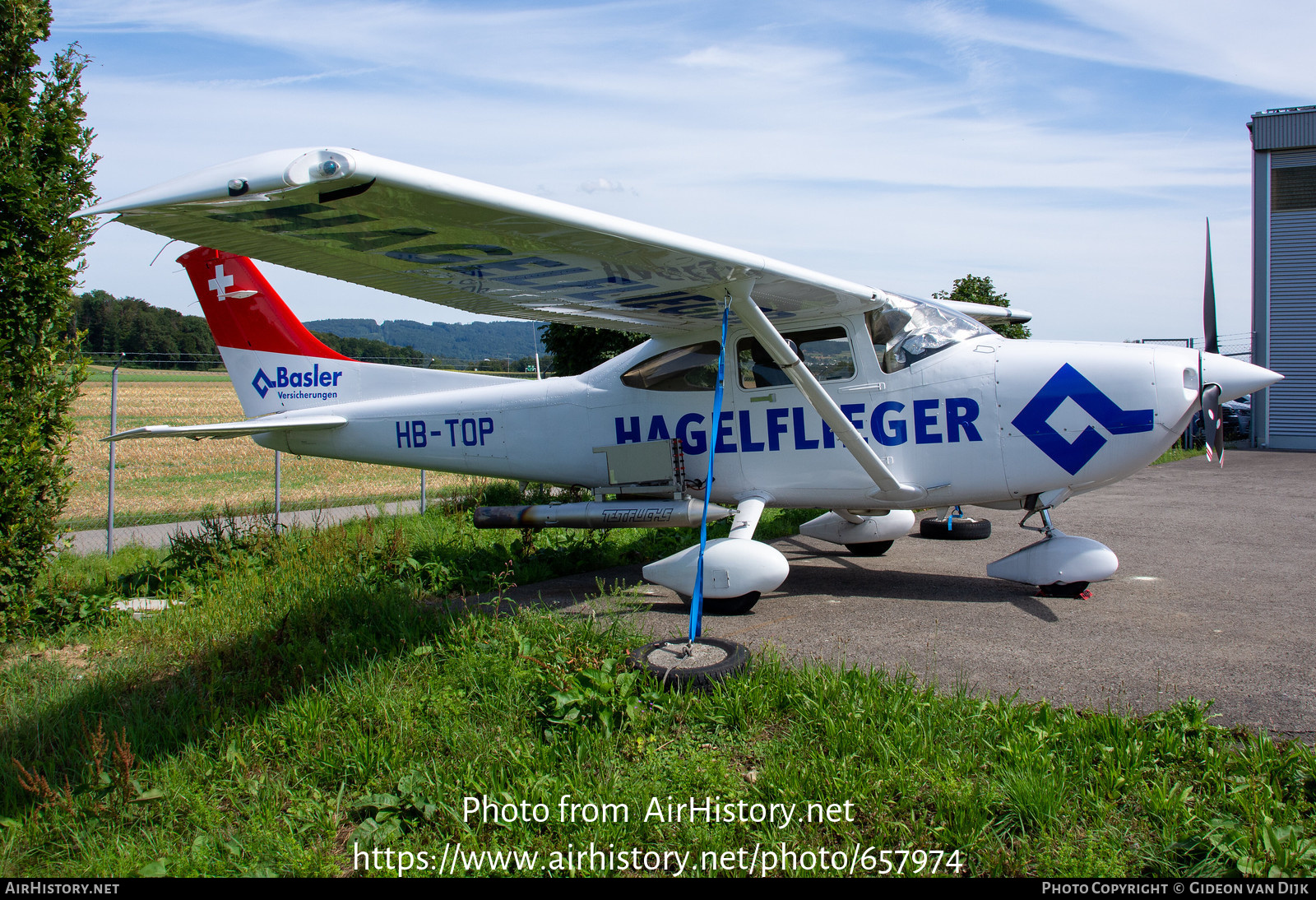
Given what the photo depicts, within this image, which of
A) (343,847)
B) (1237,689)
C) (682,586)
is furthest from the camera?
(682,586)

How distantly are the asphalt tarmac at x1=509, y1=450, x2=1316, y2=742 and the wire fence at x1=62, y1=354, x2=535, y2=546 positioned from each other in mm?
6417

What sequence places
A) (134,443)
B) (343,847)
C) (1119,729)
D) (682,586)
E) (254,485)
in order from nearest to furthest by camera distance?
(343,847)
(1119,729)
(682,586)
(254,485)
(134,443)

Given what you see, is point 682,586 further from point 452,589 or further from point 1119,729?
point 1119,729

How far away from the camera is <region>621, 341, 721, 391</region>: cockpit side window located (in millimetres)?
6770

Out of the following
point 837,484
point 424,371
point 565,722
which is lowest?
point 565,722

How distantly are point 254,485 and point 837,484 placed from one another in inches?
533

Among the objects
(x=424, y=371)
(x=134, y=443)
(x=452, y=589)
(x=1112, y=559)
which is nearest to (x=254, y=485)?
(x=134, y=443)

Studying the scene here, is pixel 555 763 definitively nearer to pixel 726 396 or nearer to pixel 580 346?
pixel 726 396

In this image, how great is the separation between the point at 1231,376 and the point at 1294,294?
2171 centimetres

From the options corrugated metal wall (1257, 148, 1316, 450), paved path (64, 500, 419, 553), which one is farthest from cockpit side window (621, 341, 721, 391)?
corrugated metal wall (1257, 148, 1316, 450)

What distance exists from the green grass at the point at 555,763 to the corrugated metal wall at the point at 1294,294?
24.6m

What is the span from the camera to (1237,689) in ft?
12.7

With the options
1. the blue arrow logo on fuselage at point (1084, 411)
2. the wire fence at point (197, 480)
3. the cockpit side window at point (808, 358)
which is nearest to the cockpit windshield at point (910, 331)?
the cockpit side window at point (808, 358)

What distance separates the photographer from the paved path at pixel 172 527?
969cm
